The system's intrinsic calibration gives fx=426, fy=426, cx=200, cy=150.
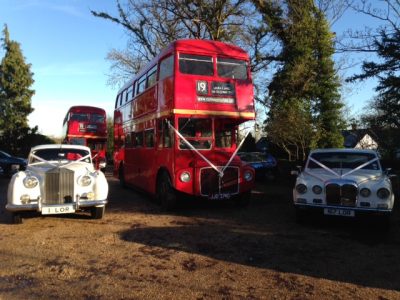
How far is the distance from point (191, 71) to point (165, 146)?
6.86 feet

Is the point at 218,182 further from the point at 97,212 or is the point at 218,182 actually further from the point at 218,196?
the point at 97,212

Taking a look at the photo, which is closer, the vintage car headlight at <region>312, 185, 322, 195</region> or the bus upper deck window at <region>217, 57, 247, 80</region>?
the vintage car headlight at <region>312, 185, 322, 195</region>

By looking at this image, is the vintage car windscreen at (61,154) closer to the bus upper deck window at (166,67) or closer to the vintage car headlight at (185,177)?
the vintage car headlight at (185,177)

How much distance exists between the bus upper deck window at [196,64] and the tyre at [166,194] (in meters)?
2.78

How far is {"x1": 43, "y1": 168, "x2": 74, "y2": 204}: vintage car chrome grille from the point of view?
29.4 feet

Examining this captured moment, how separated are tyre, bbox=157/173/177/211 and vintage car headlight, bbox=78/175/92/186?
2265 mm

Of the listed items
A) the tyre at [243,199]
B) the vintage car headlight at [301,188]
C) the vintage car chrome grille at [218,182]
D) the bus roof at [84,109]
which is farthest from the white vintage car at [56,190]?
the bus roof at [84,109]

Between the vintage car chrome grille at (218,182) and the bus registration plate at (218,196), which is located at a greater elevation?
the vintage car chrome grille at (218,182)

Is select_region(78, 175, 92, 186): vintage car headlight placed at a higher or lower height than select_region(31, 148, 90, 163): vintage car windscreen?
lower

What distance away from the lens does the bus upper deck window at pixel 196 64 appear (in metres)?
10.8

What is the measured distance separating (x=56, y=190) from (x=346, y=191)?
236 inches

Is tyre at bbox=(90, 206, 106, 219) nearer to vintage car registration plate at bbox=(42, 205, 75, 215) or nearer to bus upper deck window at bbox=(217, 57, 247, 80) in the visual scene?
vintage car registration plate at bbox=(42, 205, 75, 215)

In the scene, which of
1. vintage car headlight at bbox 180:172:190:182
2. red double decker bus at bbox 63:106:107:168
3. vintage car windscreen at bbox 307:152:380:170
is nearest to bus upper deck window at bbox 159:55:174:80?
vintage car headlight at bbox 180:172:190:182

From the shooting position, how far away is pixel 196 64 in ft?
36.1
